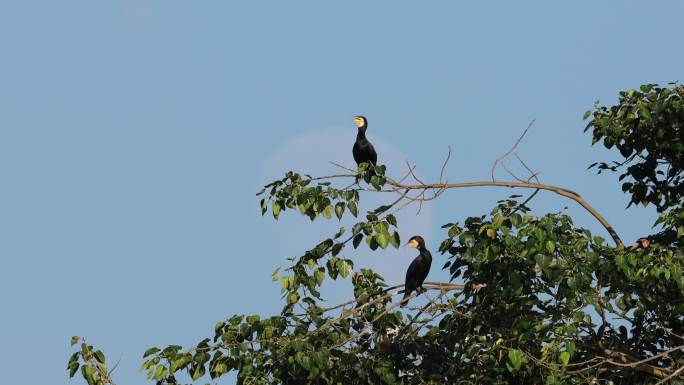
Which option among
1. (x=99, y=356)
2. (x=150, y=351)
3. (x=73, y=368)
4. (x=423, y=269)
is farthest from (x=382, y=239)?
(x=73, y=368)

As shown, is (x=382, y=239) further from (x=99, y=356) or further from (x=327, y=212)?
(x=99, y=356)

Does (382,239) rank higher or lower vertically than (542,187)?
lower

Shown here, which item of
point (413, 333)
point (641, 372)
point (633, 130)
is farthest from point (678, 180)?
point (413, 333)

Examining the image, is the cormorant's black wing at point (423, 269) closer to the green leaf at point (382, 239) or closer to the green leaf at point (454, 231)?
the green leaf at point (454, 231)

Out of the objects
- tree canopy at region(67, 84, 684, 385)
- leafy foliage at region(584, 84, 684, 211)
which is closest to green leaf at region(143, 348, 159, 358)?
tree canopy at region(67, 84, 684, 385)

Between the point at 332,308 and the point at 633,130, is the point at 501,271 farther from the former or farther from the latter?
the point at 633,130

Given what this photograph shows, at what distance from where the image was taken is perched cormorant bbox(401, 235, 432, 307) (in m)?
10.5

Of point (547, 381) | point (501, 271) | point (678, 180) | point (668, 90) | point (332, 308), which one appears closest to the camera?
point (547, 381)

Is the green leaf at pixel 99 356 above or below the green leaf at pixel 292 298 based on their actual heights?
below

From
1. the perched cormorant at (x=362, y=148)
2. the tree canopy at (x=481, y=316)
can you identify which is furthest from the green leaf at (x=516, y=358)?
the perched cormorant at (x=362, y=148)

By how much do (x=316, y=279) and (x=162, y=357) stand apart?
1.43m

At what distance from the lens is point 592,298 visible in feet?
30.7

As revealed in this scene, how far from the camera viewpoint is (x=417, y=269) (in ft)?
37.3

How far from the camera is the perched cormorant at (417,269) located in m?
10.5
